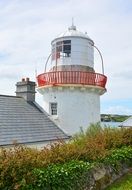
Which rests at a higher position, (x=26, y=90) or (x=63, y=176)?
(x=26, y=90)

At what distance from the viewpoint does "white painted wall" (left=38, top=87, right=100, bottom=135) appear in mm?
19703

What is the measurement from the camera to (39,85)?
816 inches

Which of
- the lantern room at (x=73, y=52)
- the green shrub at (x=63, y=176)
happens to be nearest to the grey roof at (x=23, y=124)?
the lantern room at (x=73, y=52)

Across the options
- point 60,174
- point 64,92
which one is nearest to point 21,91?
point 64,92

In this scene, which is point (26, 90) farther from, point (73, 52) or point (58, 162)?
point (58, 162)

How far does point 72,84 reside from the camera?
762 inches

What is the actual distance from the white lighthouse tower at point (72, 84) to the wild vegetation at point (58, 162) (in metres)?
5.92

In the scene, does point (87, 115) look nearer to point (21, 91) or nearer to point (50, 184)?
point (21, 91)

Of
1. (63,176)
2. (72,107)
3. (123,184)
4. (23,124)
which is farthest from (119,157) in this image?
(72,107)

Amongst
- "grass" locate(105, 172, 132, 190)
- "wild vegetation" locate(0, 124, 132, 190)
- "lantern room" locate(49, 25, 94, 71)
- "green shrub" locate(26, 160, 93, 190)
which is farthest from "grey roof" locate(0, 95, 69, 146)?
"green shrub" locate(26, 160, 93, 190)

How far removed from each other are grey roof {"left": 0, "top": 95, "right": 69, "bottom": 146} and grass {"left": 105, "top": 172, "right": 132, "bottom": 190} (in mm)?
4378

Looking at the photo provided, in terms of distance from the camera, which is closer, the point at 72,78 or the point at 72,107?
the point at 72,78

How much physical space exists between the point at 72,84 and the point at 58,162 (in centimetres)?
973

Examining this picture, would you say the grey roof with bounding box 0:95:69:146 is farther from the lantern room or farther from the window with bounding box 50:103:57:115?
the lantern room
